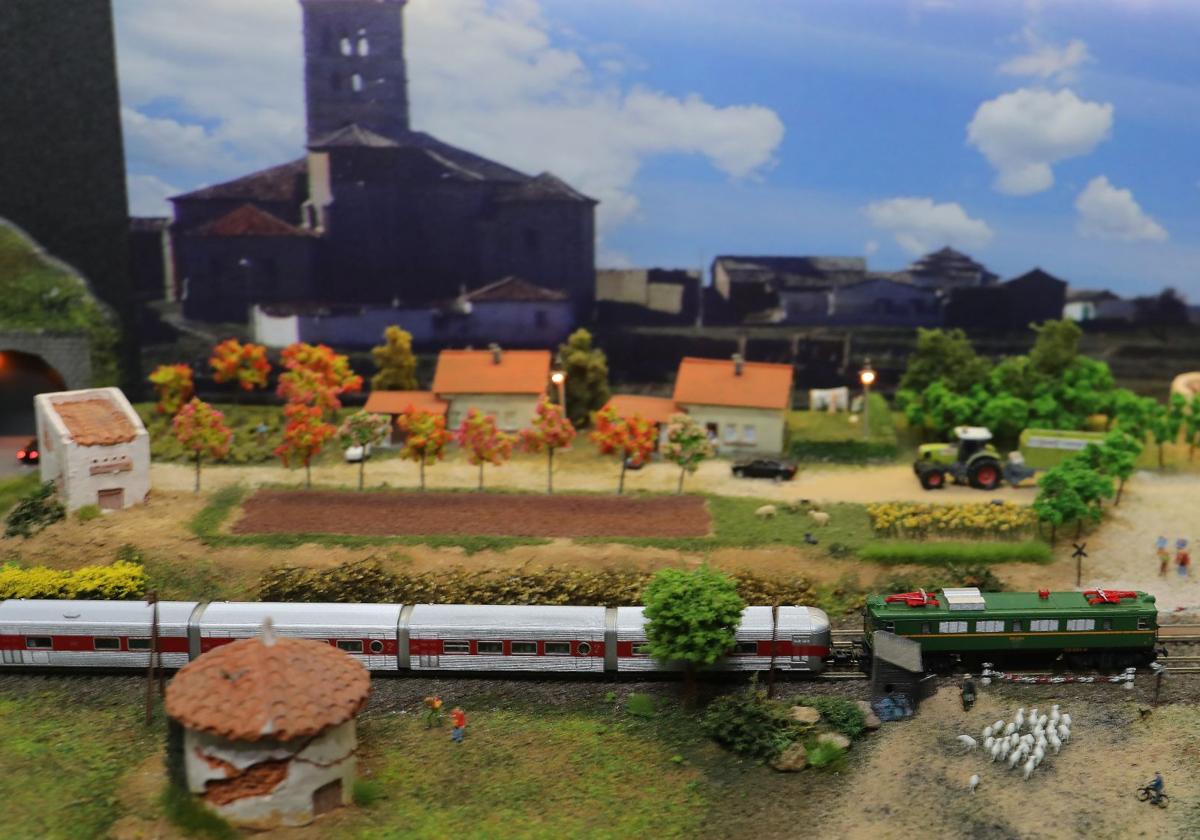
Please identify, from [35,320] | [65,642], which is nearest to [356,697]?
[65,642]

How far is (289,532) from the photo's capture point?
3816 cm

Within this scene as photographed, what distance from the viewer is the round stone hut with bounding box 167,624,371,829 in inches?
918

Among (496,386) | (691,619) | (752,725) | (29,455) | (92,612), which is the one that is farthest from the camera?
(496,386)

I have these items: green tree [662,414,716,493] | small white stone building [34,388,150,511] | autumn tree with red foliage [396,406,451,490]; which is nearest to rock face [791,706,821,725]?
green tree [662,414,716,493]

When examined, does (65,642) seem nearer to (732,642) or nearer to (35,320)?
(732,642)

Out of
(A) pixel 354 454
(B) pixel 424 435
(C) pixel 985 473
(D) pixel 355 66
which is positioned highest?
(D) pixel 355 66

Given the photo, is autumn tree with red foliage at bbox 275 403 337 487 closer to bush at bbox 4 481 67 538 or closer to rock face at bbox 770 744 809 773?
bush at bbox 4 481 67 538

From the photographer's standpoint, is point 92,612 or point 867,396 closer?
point 92,612

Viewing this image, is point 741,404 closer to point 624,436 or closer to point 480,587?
point 624,436

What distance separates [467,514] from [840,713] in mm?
16560

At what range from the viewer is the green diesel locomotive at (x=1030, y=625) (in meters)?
29.9

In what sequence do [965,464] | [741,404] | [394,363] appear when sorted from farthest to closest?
[394,363]
[741,404]
[965,464]

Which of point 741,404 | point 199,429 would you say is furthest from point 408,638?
point 741,404

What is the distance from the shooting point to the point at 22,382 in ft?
175
